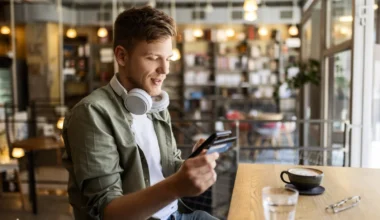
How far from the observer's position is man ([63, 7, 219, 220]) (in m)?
1.14

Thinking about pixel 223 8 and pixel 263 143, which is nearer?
pixel 263 143

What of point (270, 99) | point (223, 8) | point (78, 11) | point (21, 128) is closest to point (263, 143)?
point (270, 99)

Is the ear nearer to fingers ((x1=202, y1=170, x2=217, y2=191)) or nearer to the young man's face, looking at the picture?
the young man's face

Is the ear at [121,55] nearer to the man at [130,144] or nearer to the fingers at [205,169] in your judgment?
the man at [130,144]

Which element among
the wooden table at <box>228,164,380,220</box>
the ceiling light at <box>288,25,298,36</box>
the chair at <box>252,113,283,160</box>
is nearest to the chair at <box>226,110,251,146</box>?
the chair at <box>252,113,283,160</box>

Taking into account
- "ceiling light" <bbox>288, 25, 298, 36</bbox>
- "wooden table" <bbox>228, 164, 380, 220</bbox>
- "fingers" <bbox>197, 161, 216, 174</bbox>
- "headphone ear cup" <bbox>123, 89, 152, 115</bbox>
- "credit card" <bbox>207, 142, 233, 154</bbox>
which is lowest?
"wooden table" <bbox>228, 164, 380, 220</bbox>

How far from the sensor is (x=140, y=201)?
3.75ft

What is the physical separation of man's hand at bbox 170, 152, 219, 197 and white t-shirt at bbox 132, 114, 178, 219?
1.39 feet

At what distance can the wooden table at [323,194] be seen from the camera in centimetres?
129

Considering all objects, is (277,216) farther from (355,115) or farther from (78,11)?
(78,11)

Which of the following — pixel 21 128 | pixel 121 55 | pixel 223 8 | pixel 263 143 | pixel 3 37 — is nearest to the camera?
pixel 121 55

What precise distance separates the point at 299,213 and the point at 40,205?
3822mm

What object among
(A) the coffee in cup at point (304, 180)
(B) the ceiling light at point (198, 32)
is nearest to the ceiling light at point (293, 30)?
(B) the ceiling light at point (198, 32)

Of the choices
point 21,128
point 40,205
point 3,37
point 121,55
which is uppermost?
point 3,37
